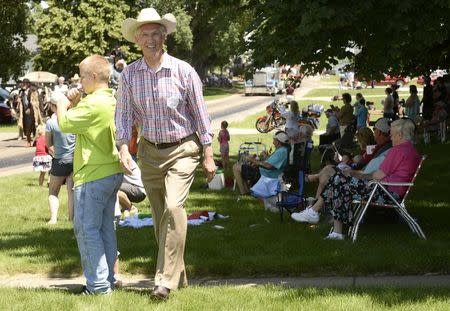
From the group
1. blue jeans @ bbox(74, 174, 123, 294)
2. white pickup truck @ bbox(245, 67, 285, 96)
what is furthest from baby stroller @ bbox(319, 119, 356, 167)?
white pickup truck @ bbox(245, 67, 285, 96)

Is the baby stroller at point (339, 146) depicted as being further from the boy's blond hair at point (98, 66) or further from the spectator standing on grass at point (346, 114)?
the boy's blond hair at point (98, 66)

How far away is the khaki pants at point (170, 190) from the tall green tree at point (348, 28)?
2.55 metres

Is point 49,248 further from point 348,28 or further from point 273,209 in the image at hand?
point 348,28

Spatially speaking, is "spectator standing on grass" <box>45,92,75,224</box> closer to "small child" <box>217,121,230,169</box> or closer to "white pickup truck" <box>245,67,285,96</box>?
"small child" <box>217,121,230,169</box>

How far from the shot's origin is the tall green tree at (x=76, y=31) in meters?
53.1

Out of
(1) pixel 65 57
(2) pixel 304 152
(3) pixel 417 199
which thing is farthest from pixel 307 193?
(1) pixel 65 57

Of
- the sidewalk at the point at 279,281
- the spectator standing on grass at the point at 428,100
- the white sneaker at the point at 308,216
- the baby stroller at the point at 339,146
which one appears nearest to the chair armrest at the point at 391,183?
the white sneaker at the point at 308,216

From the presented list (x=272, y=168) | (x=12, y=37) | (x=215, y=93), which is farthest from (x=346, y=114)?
(x=215, y=93)

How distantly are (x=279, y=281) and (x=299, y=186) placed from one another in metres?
4.39

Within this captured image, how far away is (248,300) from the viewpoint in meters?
5.94

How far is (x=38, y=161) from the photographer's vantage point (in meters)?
13.8

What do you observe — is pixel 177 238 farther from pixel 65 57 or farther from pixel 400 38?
pixel 65 57

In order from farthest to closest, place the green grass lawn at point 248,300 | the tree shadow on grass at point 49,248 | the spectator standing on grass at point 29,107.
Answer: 1. the spectator standing on grass at point 29,107
2. the tree shadow on grass at point 49,248
3. the green grass lawn at point 248,300

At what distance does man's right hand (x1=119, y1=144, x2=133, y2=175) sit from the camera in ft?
18.9
